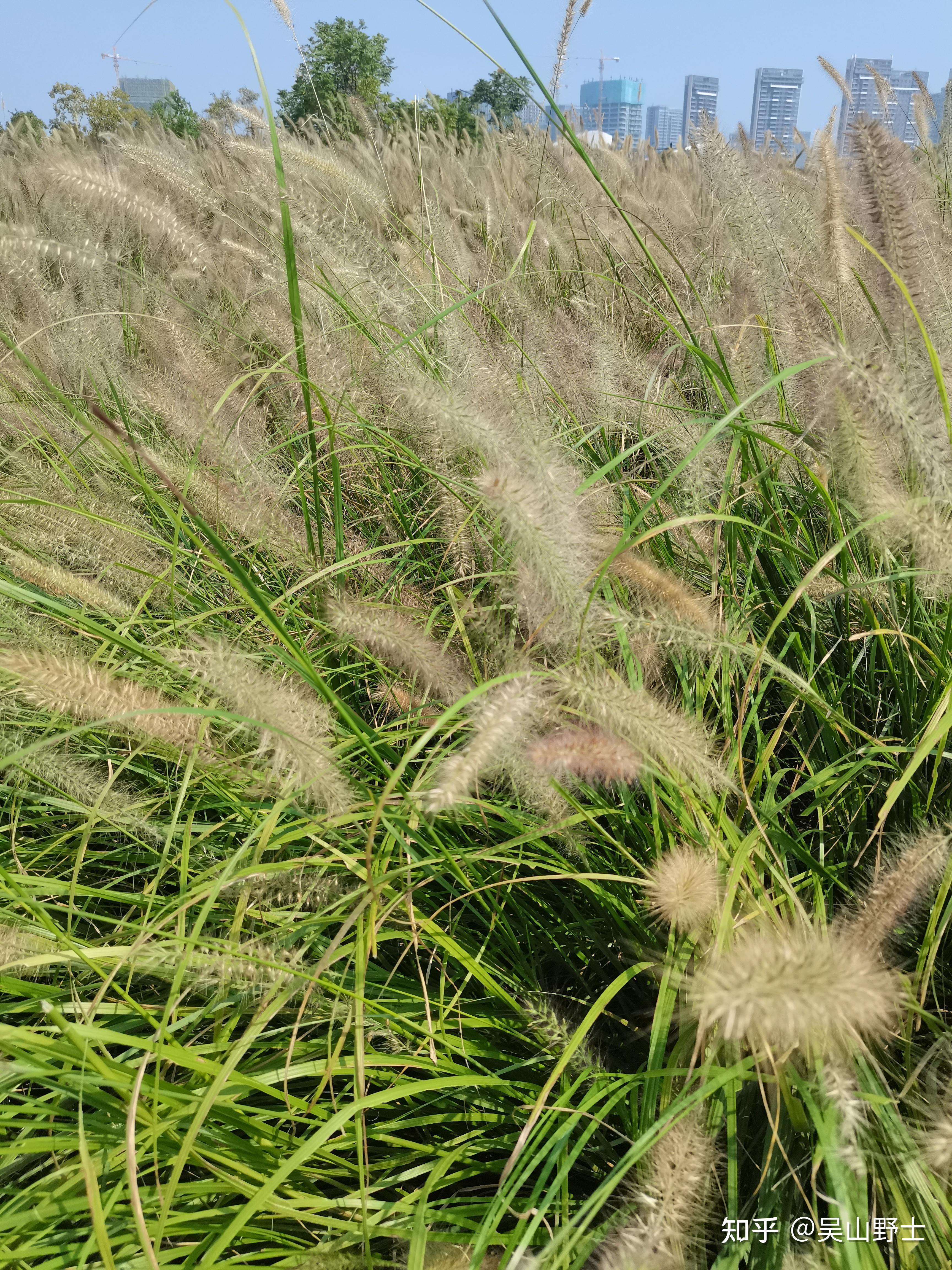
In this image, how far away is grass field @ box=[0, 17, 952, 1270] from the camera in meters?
0.82

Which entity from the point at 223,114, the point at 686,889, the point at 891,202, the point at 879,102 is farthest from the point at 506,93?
the point at 686,889

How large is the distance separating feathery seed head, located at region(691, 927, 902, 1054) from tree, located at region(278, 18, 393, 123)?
2195 millimetres

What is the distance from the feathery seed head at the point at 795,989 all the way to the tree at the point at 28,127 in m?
7.95

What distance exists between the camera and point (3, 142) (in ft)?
23.1

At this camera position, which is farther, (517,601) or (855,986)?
(517,601)

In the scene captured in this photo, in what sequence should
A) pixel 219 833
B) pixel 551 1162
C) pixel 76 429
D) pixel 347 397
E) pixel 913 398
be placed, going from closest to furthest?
pixel 551 1162 < pixel 913 398 < pixel 219 833 < pixel 347 397 < pixel 76 429

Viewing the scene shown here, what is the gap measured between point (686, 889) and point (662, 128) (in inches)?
555

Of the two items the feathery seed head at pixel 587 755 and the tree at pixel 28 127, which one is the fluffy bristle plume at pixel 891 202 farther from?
the tree at pixel 28 127

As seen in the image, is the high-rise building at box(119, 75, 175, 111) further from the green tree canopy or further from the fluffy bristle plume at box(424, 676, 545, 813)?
the fluffy bristle plume at box(424, 676, 545, 813)

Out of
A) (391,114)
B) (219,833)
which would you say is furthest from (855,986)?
(391,114)

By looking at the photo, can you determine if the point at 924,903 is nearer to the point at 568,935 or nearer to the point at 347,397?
the point at 568,935

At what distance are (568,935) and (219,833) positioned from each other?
0.60 m

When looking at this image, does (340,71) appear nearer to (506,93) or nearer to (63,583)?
(506,93)

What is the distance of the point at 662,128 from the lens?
480 inches
